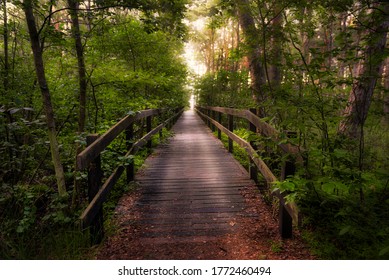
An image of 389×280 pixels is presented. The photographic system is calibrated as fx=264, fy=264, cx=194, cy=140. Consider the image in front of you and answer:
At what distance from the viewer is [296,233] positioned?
3.08m

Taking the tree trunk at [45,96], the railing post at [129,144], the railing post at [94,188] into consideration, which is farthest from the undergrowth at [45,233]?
the railing post at [129,144]

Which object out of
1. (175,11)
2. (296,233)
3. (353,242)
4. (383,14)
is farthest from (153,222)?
(175,11)

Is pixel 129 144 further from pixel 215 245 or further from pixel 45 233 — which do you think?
pixel 215 245

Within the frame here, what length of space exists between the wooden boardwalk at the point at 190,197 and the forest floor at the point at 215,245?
3.9 inches

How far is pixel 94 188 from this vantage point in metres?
2.86

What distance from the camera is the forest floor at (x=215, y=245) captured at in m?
2.77

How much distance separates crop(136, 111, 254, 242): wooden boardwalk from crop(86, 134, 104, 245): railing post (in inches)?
21.5

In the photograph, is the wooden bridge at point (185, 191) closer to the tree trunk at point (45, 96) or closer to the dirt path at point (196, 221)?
the dirt path at point (196, 221)

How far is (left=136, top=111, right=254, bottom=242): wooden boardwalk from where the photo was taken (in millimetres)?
3329

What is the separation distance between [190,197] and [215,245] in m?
1.37

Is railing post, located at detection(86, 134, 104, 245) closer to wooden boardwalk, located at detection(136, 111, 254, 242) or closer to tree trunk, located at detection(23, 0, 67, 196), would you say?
wooden boardwalk, located at detection(136, 111, 254, 242)

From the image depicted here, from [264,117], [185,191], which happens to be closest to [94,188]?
[185,191]

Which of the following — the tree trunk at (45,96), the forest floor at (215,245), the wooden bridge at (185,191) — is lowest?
the forest floor at (215,245)

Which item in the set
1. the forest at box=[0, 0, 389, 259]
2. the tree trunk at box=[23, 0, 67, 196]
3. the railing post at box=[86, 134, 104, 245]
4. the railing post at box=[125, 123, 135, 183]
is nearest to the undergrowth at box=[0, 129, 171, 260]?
the forest at box=[0, 0, 389, 259]
